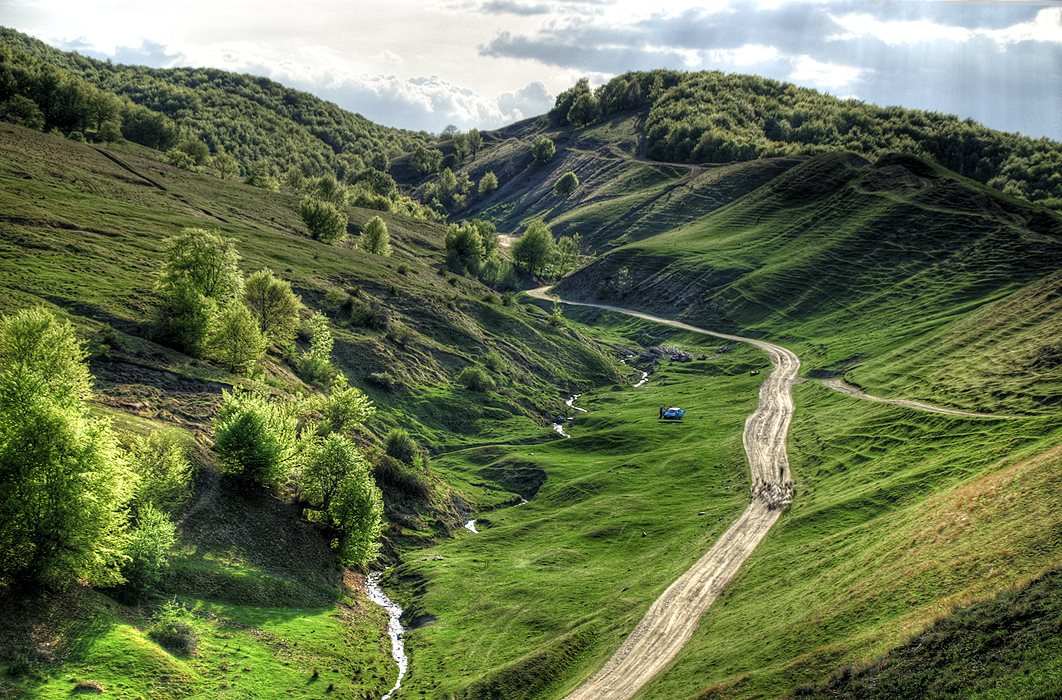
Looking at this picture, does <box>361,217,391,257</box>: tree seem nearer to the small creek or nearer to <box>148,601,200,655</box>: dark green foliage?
the small creek

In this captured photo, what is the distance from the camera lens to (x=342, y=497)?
182ft

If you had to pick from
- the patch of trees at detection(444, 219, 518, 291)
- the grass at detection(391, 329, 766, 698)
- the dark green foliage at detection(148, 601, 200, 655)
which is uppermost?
the patch of trees at detection(444, 219, 518, 291)

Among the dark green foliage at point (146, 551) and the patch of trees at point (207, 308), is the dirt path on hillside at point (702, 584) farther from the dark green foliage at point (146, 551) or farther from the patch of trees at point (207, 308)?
the patch of trees at point (207, 308)

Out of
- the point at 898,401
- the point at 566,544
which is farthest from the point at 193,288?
the point at 898,401

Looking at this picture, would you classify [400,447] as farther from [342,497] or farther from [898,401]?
[898,401]

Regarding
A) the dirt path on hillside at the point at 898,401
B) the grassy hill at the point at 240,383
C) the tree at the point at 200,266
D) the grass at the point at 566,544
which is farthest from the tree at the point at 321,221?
the dirt path on hillside at the point at 898,401

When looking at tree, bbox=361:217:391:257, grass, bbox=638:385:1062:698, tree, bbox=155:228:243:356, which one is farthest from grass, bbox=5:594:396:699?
tree, bbox=361:217:391:257

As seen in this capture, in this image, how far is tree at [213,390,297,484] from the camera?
5066 centimetres

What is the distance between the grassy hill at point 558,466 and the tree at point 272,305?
8.48 meters

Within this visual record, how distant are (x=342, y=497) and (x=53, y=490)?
25.4 m

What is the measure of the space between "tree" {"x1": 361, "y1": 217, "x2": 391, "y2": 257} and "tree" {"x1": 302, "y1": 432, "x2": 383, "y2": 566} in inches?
3917

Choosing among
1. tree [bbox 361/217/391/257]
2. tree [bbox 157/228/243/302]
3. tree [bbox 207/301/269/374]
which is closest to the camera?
tree [bbox 207/301/269/374]

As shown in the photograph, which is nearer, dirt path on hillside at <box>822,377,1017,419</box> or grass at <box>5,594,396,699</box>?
grass at <box>5,594,396,699</box>

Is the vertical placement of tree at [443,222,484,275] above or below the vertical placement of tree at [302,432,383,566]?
above
